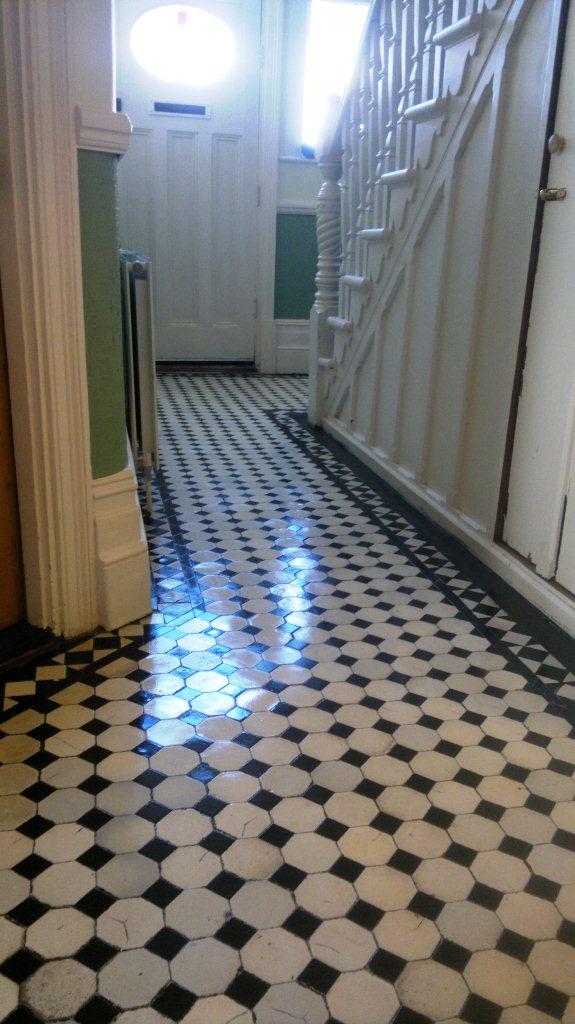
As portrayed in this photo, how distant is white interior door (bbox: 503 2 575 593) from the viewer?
8.95 feet

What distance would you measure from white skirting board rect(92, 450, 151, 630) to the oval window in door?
228 inches

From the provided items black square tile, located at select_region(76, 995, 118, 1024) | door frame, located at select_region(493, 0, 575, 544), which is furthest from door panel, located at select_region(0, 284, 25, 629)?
door frame, located at select_region(493, 0, 575, 544)

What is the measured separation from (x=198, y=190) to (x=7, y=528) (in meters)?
5.84

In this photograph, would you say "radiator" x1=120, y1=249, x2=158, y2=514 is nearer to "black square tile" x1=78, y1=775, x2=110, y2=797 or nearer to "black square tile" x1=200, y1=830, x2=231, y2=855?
"black square tile" x1=78, y1=775, x2=110, y2=797

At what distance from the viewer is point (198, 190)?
7.52m

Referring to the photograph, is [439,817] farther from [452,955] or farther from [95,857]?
[95,857]

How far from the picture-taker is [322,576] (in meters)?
3.23

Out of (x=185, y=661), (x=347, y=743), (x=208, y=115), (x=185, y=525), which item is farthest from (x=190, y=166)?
(x=347, y=743)

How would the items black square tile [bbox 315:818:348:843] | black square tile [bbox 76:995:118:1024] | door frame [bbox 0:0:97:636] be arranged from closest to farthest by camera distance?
1. black square tile [bbox 76:995:118:1024]
2. black square tile [bbox 315:818:348:843]
3. door frame [bbox 0:0:97:636]

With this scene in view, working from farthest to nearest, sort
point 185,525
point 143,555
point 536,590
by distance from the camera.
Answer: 1. point 185,525
2. point 536,590
3. point 143,555

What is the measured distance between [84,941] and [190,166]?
7.13 meters

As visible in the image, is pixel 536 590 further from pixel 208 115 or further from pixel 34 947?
pixel 208 115

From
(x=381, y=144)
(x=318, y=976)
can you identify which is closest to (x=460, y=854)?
(x=318, y=976)

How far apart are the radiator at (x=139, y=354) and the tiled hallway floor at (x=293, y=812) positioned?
2.27ft
